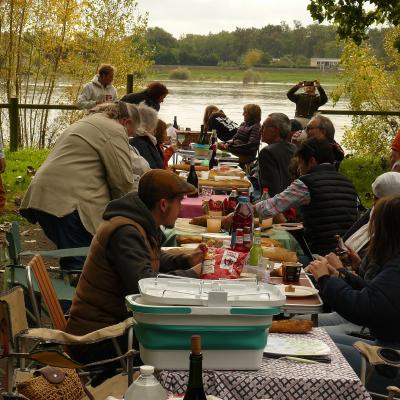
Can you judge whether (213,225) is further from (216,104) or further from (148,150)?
(216,104)

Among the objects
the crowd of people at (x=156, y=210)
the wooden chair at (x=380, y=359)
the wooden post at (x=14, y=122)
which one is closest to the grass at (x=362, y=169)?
the crowd of people at (x=156, y=210)

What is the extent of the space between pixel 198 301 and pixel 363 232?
10.4ft

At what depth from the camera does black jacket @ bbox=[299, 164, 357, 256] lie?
779 cm

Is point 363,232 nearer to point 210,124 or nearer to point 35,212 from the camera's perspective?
point 35,212

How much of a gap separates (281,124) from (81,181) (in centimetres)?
326

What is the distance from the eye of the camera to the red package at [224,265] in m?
5.33

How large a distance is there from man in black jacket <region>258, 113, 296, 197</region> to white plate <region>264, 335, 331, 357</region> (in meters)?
5.72

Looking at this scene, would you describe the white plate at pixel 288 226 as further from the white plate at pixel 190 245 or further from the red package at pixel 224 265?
the red package at pixel 224 265

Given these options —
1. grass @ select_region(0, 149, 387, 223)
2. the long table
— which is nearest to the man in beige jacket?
the long table

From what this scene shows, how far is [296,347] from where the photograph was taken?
409cm

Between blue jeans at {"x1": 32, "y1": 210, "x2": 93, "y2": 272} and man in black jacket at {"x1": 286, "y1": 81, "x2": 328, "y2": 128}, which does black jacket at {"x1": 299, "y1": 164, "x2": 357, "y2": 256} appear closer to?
blue jeans at {"x1": 32, "y1": 210, "x2": 93, "y2": 272}

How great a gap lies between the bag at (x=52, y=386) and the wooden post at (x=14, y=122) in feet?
50.3

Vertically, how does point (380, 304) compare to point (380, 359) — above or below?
above

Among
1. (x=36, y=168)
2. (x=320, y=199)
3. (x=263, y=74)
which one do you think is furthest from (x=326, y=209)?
(x=263, y=74)
